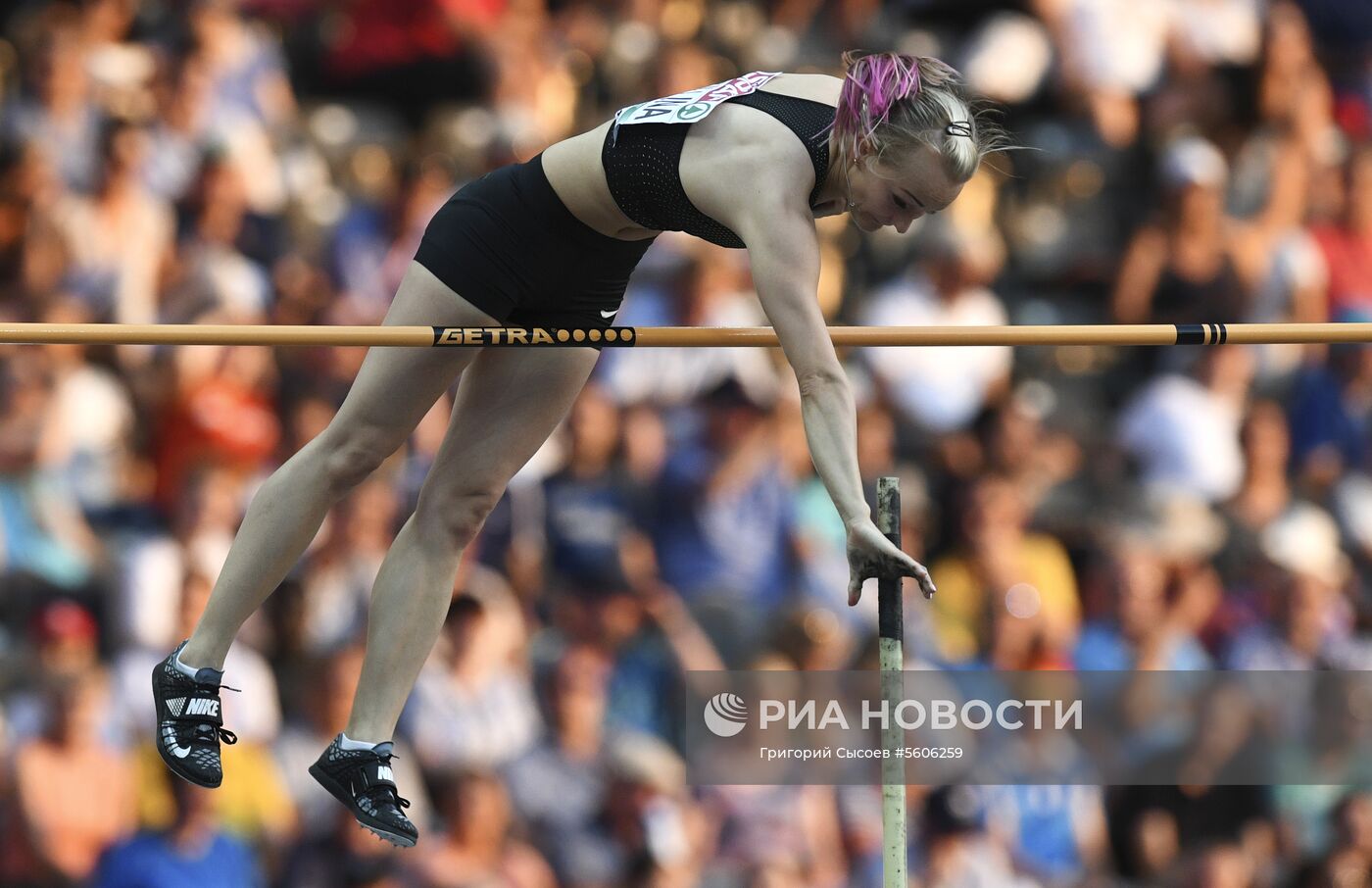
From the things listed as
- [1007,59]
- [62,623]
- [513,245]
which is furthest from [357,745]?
[1007,59]

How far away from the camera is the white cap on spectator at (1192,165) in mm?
7938

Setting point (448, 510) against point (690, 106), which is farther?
point (448, 510)

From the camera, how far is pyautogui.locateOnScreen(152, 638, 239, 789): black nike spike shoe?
443cm

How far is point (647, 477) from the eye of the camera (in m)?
6.84

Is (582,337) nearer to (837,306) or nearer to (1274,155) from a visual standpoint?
(837,306)

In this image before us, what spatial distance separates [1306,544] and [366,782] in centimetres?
423

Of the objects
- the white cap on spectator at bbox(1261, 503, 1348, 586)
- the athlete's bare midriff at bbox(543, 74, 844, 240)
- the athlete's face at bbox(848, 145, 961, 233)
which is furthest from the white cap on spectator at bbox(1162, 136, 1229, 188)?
the athlete's face at bbox(848, 145, 961, 233)

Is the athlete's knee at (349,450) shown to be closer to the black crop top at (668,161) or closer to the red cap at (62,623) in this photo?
the black crop top at (668,161)

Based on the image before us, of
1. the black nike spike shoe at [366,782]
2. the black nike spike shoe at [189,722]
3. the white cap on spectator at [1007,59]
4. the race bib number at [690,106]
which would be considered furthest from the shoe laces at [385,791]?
the white cap on spectator at [1007,59]

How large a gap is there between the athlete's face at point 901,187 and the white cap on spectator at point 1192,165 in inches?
163

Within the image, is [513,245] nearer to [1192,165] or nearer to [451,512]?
[451,512]

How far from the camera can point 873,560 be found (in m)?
3.77

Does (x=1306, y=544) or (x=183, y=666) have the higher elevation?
(x=1306, y=544)

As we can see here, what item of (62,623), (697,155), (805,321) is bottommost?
(805,321)
